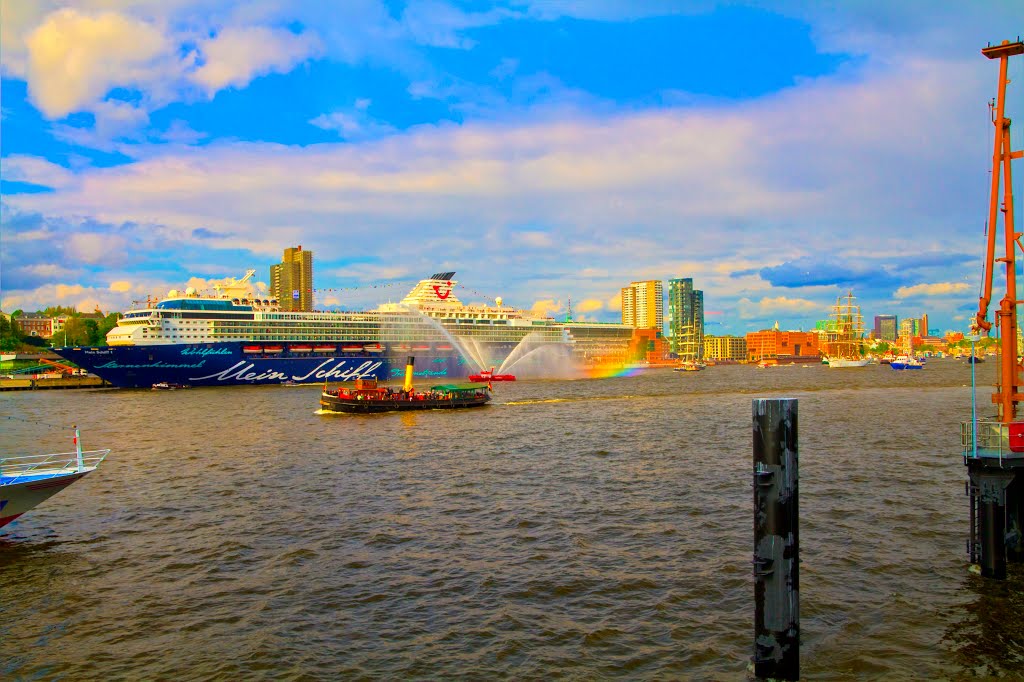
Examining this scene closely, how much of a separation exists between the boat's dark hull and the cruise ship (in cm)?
4217

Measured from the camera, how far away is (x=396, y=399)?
5869 cm

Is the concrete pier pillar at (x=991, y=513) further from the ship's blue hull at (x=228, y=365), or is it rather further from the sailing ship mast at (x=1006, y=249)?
the ship's blue hull at (x=228, y=365)

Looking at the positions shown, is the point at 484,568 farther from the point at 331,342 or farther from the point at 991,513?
the point at 331,342

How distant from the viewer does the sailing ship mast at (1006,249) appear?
17078mm

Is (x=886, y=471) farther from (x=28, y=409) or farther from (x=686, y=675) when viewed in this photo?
(x=28, y=409)

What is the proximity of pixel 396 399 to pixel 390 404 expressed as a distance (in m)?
0.82

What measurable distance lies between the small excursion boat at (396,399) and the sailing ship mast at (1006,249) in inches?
1819

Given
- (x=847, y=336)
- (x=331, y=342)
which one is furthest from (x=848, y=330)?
(x=331, y=342)

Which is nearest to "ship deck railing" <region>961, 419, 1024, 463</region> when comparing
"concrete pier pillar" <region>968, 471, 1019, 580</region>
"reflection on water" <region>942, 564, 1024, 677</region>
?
"concrete pier pillar" <region>968, 471, 1019, 580</region>

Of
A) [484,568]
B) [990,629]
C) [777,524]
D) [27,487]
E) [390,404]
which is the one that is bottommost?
[484,568]

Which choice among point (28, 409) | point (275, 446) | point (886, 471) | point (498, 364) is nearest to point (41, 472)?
point (275, 446)

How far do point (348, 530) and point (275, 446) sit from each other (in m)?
19.5

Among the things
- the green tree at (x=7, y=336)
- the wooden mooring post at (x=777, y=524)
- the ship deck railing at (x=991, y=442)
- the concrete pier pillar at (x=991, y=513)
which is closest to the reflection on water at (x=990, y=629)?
the concrete pier pillar at (x=991, y=513)

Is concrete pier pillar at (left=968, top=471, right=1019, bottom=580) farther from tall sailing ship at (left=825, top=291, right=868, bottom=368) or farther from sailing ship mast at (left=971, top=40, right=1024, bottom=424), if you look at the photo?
tall sailing ship at (left=825, top=291, right=868, bottom=368)
